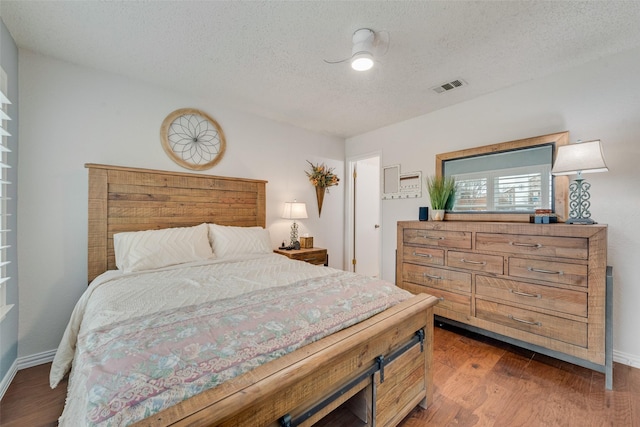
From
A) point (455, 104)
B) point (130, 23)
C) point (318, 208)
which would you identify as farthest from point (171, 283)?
point (455, 104)

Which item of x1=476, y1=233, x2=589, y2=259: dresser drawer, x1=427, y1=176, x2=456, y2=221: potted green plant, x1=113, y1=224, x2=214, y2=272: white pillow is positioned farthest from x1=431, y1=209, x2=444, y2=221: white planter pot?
x1=113, y1=224, x2=214, y2=272: white pillow

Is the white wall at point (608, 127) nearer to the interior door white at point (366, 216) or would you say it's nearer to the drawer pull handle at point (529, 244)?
the drawer pull handle at point (529, 244)

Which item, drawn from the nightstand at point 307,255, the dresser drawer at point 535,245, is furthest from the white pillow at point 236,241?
the dresser drawer at point 535,245

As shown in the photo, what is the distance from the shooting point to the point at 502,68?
7.59 ft

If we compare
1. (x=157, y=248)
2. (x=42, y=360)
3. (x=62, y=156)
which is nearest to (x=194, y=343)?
(x=157, y=248)

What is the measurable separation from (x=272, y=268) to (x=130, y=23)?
6.63ft

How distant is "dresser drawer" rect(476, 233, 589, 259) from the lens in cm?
188

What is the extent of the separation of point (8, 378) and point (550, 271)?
13.3ft

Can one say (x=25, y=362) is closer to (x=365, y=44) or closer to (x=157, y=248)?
(x=157, y=248)

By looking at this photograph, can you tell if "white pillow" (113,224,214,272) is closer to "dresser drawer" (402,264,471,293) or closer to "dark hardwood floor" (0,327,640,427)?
"dark hardwood floor" (0,327,640,427)

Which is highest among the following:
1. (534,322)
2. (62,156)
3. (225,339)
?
(62,156)

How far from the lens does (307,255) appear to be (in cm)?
338

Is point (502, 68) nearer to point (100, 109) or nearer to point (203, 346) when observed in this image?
point (203, 346)

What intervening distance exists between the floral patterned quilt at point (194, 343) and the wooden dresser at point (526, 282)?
4.15 feet
